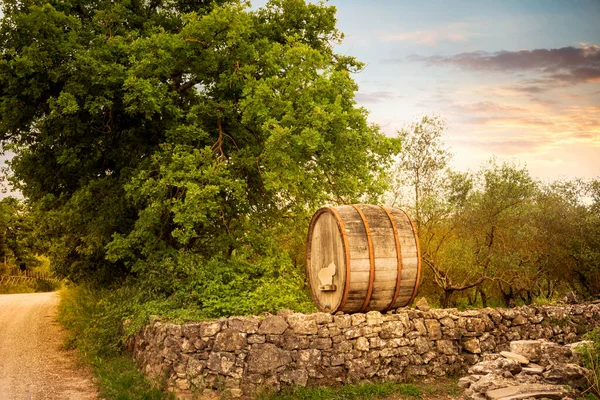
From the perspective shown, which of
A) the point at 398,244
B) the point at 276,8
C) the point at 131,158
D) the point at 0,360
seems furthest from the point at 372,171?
the point at 0,360

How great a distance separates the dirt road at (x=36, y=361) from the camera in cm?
944

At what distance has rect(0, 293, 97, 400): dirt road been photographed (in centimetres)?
944

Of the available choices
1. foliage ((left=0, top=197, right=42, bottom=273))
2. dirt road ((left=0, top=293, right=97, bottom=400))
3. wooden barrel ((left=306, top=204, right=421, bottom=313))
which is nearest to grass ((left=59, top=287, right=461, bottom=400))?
dirt road ((left=0, top=293, right=97, bottom=400))

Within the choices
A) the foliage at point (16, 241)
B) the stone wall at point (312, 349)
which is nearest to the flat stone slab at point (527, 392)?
the stone wall at point (312, 349)

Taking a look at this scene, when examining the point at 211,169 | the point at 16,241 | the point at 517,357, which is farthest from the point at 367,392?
the point at 16,241

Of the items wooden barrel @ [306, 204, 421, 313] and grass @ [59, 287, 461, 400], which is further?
wooden barrel @ [306, 204, 421, 313]

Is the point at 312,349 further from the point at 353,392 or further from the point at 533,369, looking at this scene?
the point at 533,369

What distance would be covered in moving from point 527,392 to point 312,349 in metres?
3.70

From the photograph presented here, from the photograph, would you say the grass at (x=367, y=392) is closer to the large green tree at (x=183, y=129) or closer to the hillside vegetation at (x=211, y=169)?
the hillside vegetation at (x=211, y=169)

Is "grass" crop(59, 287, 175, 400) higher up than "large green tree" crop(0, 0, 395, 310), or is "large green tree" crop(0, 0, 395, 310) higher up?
"large green tree" crop(0, 0, 395, 310)

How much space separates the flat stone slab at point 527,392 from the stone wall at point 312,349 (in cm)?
288

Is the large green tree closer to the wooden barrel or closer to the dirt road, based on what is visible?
the wooden barrel

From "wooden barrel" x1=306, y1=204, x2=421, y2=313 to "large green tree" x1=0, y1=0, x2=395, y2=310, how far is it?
2203 millimetres

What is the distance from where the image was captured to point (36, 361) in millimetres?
11859
